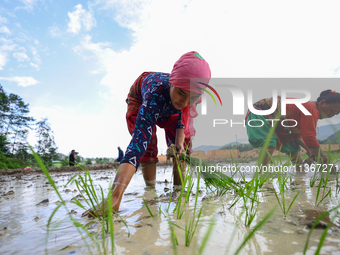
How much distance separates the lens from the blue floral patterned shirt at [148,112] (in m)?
1.69

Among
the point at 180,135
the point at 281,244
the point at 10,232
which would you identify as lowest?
the point at 10,232

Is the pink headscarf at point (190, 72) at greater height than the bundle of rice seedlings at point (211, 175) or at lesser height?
greater

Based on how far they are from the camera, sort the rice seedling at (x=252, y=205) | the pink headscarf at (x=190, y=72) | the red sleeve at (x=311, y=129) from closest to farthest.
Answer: the rice seedling at (x=252, y=205) < the pink headscarf at (x=190, y=72) < the red sleeve at (x=311, y=129)

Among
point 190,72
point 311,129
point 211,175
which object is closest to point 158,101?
point 190,72

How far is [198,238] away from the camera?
38.4 inches

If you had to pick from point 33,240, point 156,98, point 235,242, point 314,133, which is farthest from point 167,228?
point 314,133

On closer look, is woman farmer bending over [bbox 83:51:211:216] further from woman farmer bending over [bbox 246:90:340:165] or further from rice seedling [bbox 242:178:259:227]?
woman farmer bending over [bbox 246:90:340:165]

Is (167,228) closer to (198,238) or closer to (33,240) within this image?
(198,238)

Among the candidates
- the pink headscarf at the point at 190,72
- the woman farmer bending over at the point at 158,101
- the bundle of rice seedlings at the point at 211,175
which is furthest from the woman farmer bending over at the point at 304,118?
the pink headscarf at the point at 190,72

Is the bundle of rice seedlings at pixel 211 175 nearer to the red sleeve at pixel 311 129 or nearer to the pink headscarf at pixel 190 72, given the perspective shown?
the pink headscarf at pixel 190 72

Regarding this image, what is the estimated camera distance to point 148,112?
190 centimetres

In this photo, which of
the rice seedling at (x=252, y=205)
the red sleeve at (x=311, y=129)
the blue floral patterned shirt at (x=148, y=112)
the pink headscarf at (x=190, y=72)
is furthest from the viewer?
the red sleeve at (x=311, y=129)

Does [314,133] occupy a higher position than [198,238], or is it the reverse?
[314,133]

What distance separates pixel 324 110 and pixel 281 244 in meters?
3.76
